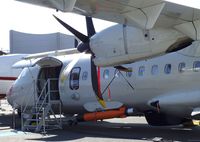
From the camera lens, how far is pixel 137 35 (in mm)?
9367

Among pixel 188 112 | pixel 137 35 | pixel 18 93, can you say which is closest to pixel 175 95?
pixel 188 112

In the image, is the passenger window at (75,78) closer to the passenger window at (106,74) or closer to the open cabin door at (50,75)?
the open cabin door at (50,75)

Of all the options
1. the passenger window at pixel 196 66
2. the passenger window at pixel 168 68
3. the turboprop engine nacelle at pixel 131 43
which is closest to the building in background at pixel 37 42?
the passenger window at pixel 168 68

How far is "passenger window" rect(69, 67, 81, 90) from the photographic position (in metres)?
17.0

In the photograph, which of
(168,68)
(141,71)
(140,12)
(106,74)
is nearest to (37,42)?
(106,74)

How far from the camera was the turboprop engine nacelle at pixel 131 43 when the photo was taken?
9062mm

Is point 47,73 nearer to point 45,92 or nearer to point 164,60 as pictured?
point 45,92

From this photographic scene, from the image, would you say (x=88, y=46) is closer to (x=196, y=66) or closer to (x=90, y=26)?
(x=90, y=26)

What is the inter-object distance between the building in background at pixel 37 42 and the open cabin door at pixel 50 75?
44.1 metres

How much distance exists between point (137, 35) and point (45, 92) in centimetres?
996

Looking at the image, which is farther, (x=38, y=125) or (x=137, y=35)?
(x=38, y=125)

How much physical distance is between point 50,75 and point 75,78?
→ 2455 mm

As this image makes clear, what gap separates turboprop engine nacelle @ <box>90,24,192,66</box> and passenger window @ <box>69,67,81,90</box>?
651 centimetres

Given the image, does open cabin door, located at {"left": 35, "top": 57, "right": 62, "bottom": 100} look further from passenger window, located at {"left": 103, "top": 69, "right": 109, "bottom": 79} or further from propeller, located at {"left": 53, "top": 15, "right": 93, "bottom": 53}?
propeller, located at {"left": 53, "top": 15, "right": 93, "bottom": 53}
